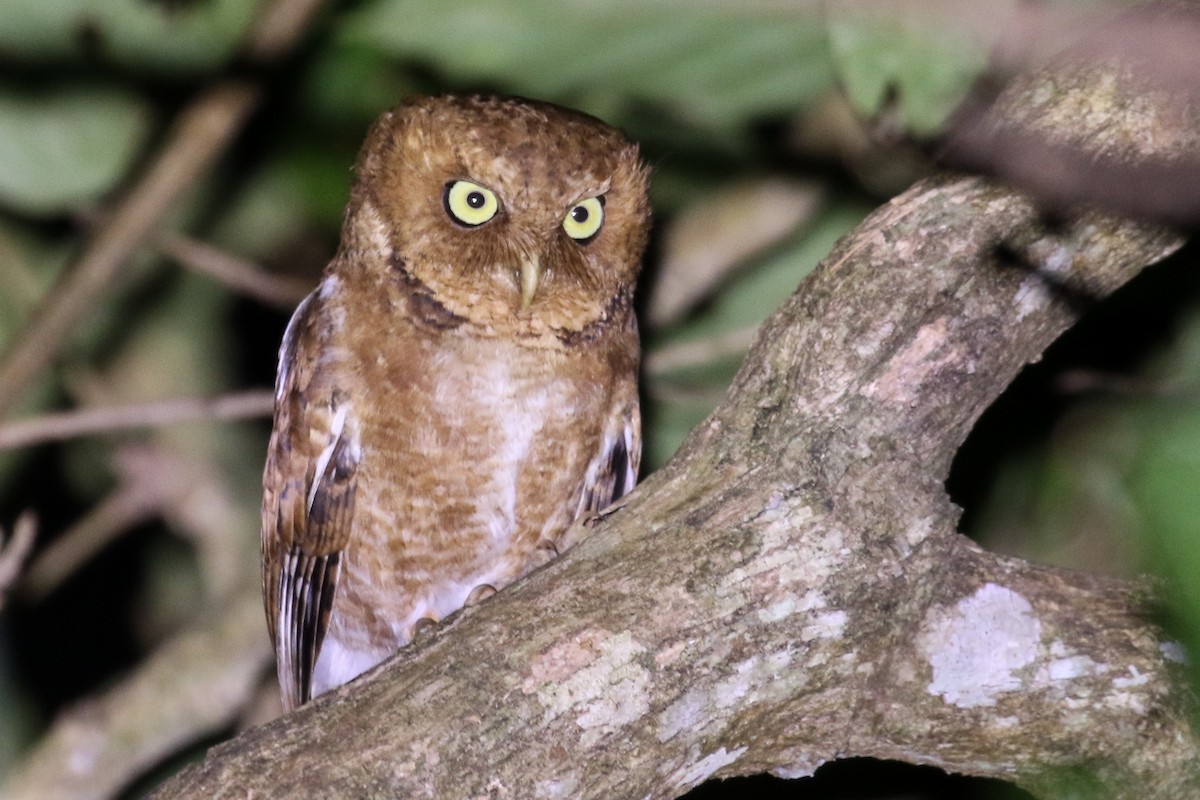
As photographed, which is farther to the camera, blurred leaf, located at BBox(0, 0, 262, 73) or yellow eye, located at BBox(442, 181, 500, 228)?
blurred leaf, located at BBox(0, 0, 262, 73)

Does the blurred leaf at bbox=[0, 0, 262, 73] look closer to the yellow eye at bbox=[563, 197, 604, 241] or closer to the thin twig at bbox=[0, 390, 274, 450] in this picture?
the thin twig at bbox=[0, 390, 274, 450]

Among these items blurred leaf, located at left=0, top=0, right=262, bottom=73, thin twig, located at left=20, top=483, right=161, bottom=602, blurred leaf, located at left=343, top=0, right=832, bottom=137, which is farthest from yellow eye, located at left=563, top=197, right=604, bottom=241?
thin twig, located at left=20, top=483, right=161, bottom=602

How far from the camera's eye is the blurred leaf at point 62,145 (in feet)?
14.6

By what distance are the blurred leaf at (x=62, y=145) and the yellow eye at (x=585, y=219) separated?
1963 millimetres

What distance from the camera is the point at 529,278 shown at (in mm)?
3396

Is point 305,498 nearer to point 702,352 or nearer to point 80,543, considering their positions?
point 702,352

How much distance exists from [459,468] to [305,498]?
1.54 ft

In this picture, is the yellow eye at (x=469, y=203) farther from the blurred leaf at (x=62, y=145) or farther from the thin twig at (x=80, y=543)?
the thin twig at (x=80, y=543)

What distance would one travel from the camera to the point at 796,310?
2.78 m

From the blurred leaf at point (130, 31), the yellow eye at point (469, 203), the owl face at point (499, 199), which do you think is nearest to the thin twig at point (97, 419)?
the owl face at point (499, 199)

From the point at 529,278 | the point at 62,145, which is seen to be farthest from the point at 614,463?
the point at 62,145

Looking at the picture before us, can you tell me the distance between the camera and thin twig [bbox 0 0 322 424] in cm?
412

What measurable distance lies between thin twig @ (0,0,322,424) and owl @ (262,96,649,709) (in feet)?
2.47

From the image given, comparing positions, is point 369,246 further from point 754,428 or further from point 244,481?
point 244,481
